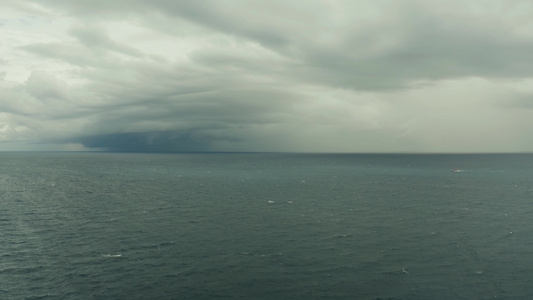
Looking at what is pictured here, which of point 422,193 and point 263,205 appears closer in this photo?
point 263,205

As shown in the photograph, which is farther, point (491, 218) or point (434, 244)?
point (491, 218)

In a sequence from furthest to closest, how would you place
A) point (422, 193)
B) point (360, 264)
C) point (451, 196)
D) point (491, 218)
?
1. point (422, 193)
2. point (451, 196)
3. point (491, 218)
4. point (360, 264)

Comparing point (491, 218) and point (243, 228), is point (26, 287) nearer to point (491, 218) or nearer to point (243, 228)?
point (243, 228)

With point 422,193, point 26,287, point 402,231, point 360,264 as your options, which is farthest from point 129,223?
point 422,193

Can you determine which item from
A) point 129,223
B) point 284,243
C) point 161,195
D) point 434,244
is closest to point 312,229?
point 284,243

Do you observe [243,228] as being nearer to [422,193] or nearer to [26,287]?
[26,287]

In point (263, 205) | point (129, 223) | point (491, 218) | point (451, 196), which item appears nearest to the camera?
point (129, 223)

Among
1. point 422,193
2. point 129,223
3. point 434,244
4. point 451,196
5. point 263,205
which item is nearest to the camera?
point 434,244

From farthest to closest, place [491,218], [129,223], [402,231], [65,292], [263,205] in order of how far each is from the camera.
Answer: [263,205] → [491,218] → [129,223] → [402,231] → [65,292]
